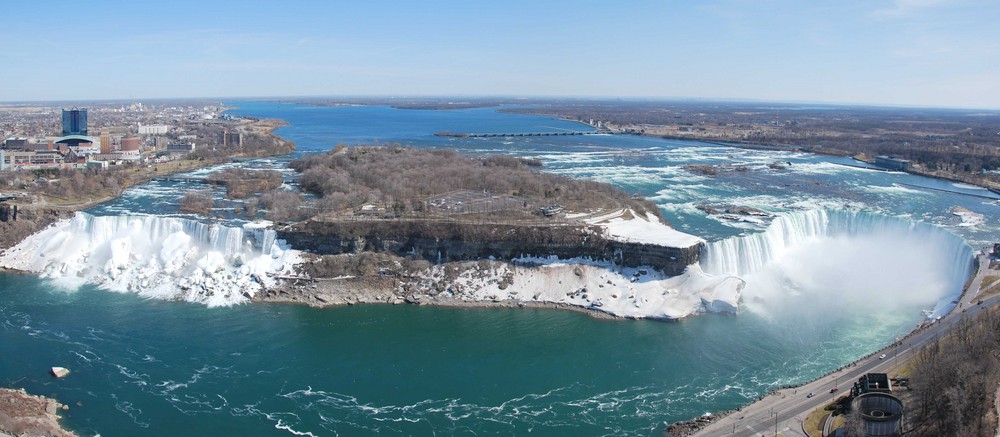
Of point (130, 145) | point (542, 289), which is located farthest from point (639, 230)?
point (130, 145)

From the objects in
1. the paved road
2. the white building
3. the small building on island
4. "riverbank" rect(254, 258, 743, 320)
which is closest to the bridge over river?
the white building

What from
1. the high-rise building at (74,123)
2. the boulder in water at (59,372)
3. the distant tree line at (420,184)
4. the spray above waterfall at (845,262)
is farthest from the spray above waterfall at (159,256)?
the high-rise building at (74,123)

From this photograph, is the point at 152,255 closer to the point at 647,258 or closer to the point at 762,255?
the point at 647,258

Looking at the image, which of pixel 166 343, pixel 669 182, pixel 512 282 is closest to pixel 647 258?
pixel 512 282

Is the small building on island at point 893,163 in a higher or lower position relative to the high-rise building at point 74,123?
lower

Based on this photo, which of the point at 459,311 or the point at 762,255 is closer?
the point at 459,311

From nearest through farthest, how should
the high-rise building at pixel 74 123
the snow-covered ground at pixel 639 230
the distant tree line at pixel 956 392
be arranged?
the distant tree line at pixel 956 392 < the snow-covered ground at pixel 639 230 < the high-rise building at pixel 74 123

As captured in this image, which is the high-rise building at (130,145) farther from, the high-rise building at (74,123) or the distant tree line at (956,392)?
the distant tree line at (956,392)

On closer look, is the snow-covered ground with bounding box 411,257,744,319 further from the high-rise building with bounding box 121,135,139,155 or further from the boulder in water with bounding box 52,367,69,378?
the high-rise building with bounding box 121,135,139,155

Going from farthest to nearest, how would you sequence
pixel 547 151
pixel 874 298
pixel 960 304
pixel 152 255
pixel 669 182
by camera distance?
pixel 547 151
pixel 669 182
pixel 152 255
pixel 874 298
pixel 960 304
